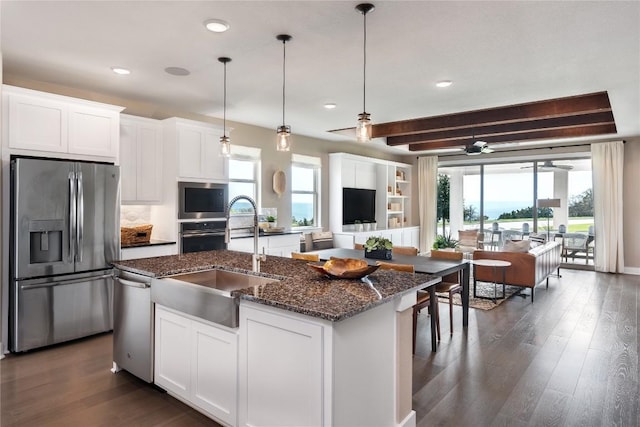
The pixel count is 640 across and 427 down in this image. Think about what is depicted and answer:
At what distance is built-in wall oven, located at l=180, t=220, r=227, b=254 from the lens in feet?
16.2

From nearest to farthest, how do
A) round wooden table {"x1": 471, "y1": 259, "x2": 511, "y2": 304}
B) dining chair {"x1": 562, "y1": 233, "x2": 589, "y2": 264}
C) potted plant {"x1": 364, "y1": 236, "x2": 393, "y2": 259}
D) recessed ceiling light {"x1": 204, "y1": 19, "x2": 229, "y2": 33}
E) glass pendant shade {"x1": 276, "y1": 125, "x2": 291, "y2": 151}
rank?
recessed ceiling light {"x1": 204, "y1": 19, "x2": 229, "y2": 33}
glass pendant shade {"x1": 276, "y1": 125, "x2": 291, "y2": 151}
potted plant {"x1": 364, "y1": 236, "x2": 393, "y2": 259}
round wooden table {"x1": 471, "y1": 259, "x2": 511, "y2": 304}
dining chair {"x1": 562, "y1": 233, "x2": 589, "y2": 264}

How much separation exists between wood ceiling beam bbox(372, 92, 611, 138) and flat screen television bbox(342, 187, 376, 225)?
1.50 meters

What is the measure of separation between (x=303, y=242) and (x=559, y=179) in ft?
19.7

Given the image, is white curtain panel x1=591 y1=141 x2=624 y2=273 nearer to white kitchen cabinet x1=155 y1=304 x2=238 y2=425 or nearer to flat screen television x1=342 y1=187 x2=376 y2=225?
flat screen television x1=342 y1=187 x2=376 y2=225

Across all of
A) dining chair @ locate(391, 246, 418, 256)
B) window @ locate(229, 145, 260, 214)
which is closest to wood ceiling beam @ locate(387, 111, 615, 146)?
dining chair @ locate(391, 246, 418, 256)

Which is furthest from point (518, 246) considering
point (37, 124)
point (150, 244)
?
point (37, 124)

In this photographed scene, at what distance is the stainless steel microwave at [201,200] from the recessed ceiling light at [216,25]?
242cm

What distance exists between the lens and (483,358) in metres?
3.50

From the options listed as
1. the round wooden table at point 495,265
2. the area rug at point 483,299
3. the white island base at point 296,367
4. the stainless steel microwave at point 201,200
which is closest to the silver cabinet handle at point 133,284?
the white island base at point 296,367

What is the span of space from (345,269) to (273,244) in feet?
11.6

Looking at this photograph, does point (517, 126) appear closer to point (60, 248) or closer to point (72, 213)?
point (72, 213)

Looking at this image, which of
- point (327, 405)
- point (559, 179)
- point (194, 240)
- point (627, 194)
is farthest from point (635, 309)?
point (194, 240)

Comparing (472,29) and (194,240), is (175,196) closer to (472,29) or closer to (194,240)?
(194,240)

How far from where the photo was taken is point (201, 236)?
5.07 metres
